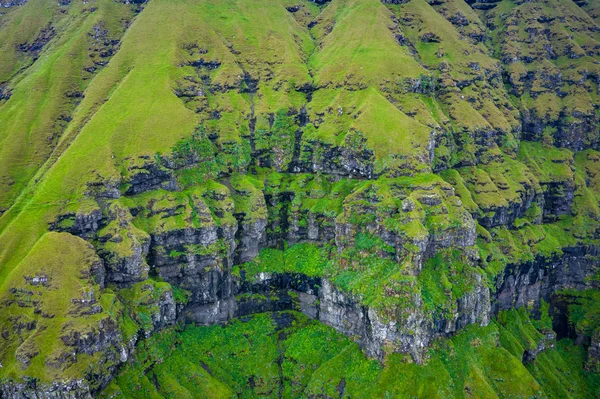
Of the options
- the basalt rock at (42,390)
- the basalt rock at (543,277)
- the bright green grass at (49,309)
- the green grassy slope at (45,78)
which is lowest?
the basalt rock at (543,277)

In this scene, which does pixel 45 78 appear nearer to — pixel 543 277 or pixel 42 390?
pixel 42 390

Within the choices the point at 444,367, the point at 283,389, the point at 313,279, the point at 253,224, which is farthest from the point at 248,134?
the point at 444,367

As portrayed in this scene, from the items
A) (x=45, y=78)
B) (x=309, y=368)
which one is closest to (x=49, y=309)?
(x=309, y=368)

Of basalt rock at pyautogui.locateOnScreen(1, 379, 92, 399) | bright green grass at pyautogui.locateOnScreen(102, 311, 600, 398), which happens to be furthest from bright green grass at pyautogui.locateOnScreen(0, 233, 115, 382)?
bright green grass at pyautogui.locateOnScreen(102, 311, 600, 398)

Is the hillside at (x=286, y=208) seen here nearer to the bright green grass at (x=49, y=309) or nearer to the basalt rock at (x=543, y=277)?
the bright green grass at (x=49, y=309)

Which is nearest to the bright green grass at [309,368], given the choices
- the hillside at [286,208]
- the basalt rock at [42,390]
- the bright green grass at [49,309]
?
the hillside at [286,208]

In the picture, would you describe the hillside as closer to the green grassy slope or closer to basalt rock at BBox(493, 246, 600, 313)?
basalt rock at BBox(493, 246, 600, 313)

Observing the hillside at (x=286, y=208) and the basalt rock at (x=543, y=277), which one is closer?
the hillside at (x=286, y=208)

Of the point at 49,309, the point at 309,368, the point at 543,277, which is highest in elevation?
the point at 49,309

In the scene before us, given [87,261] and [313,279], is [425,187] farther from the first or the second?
[87,261]
